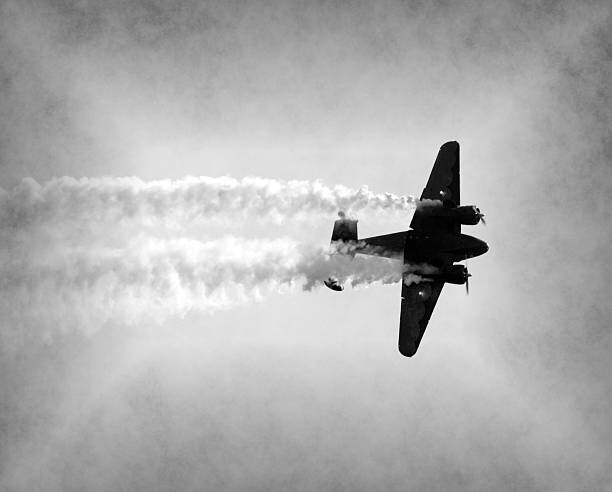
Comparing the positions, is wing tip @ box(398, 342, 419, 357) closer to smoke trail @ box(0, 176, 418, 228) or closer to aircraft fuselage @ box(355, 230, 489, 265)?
aircraft fuselage @ box(355, 230, 489, 265)

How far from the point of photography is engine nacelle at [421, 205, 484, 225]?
33.2 m

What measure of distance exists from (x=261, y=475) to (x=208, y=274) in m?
22.5

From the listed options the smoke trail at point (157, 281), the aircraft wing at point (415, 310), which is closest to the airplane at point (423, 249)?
the aircraft wing at point (415, 310)

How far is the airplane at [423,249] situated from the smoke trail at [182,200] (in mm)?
1409

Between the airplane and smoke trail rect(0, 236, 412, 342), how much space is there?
83 cm

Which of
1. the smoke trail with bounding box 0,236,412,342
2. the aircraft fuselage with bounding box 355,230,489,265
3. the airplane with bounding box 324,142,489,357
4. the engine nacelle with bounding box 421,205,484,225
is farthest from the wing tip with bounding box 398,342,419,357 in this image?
the engine nacelle with bounding box 421,205,484,225

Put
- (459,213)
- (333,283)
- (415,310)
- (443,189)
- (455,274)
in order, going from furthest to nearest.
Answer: (443,189) → (415,310) → (459,213) → (455,274) → (333,283)

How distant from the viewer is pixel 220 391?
4756 centimetres

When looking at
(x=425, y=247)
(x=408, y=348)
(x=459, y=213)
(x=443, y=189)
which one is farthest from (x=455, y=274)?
(x=443, y=189)

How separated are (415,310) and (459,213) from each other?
19.1 ft

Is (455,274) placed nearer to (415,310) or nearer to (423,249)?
(423,249)

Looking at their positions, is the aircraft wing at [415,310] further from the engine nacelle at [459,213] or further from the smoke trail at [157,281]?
the engine nacelle at [459,213]

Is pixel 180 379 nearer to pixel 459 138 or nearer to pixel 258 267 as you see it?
pixel 258 267

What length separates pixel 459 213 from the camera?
3341 cm
